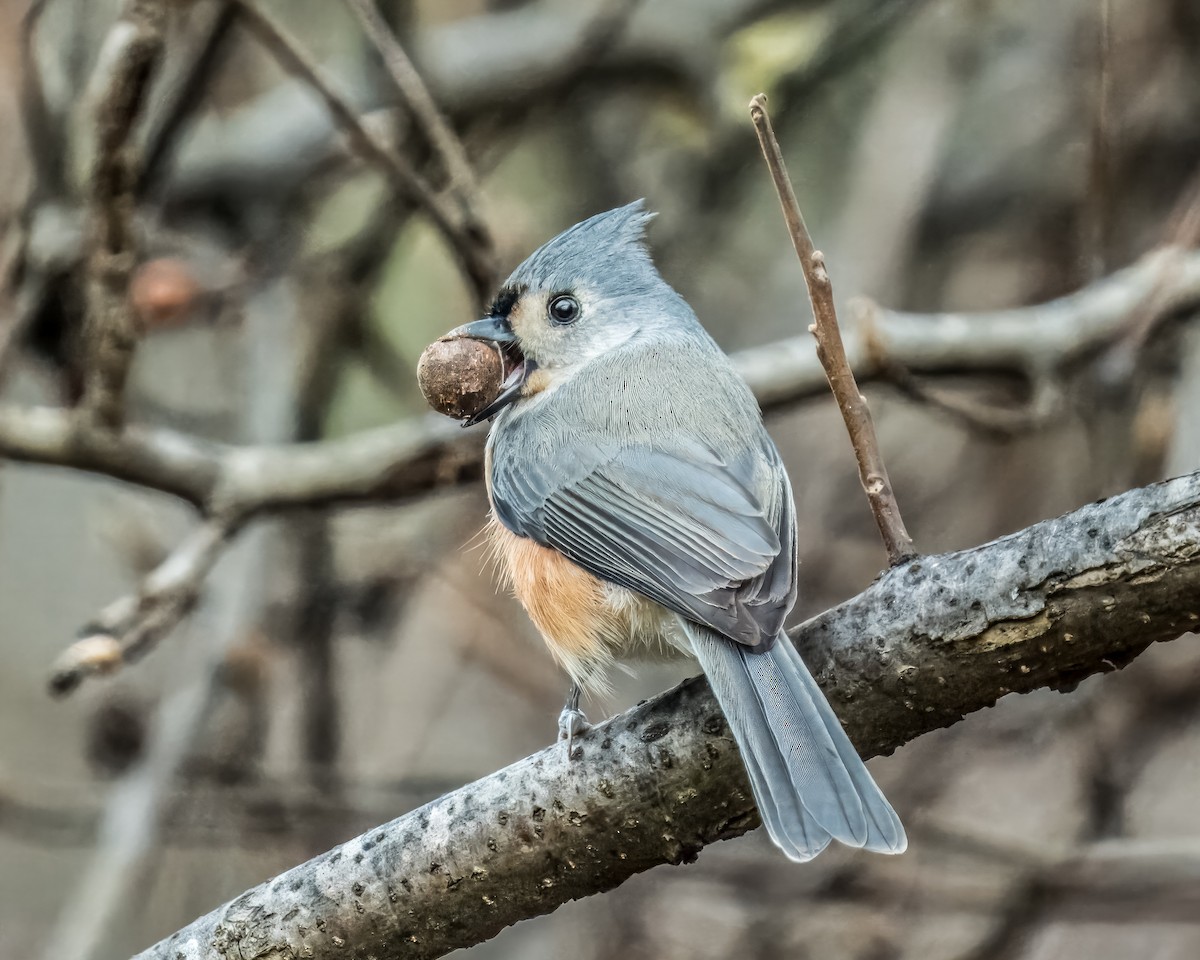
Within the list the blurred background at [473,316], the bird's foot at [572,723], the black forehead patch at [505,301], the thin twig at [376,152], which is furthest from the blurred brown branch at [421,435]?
the bird's foot at [572,723]

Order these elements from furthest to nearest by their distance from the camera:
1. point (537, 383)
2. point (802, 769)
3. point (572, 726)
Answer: point (537, 383), point (572, 726), point (802, 769)

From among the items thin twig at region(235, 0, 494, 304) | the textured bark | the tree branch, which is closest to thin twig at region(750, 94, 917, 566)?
the textured bark

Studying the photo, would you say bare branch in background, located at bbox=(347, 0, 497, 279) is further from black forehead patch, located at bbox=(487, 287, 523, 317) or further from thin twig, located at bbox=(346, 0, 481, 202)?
black forehead patch, located at bbox=(487, 287, 523, 317)

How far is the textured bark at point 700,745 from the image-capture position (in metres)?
1.53

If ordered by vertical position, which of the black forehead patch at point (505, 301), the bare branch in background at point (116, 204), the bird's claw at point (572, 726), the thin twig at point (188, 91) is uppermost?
the thin twig at point (188, 91)

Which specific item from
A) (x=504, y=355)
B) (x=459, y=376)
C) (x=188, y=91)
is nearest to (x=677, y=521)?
(x=459, y=376)

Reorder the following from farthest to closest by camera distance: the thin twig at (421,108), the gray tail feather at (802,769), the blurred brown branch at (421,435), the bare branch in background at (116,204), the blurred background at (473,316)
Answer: the blurred background at (473,316)
the thin twig at (421,108)
the blurred brown branch at (421,435)
the bare branch in background at (116,204)
the gray tail feather at (802,769)

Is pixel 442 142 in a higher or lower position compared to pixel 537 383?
higher

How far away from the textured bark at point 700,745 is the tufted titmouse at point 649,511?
8cm

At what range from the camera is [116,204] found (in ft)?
10.1

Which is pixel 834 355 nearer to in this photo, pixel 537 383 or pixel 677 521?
pixel 677 521

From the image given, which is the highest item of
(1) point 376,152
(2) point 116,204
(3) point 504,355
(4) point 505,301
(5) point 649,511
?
(1) point 376,152

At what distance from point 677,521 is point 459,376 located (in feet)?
2.39

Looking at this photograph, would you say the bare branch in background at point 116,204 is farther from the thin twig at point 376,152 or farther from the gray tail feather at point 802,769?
the gray tail feather at point 802,769
